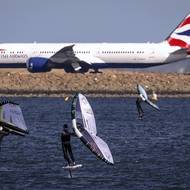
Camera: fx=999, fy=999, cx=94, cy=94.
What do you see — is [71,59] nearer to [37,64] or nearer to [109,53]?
[37,64]

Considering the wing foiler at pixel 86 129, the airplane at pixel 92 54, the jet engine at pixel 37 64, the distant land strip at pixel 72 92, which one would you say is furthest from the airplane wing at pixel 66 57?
the wing foiler at pixel 86 129

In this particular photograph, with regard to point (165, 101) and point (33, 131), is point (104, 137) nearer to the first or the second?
point (33, 131)

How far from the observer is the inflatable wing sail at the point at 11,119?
48.9m

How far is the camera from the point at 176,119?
11738 centimetres

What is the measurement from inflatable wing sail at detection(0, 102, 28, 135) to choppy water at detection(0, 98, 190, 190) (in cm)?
583

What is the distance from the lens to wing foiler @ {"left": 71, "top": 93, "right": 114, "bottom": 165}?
49.3 metres

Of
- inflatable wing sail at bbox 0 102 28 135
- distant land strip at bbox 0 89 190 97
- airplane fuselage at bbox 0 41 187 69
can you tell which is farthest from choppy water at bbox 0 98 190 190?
distant land strip at bbox 0 89 190 97

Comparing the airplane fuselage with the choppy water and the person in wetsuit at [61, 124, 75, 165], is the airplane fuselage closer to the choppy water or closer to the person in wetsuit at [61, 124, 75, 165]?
the choppy water

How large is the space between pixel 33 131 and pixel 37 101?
80896mm

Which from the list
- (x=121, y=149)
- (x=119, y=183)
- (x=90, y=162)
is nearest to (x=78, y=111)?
(x=119, y=183)

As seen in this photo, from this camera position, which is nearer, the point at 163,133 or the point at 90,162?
the point at 90,162
